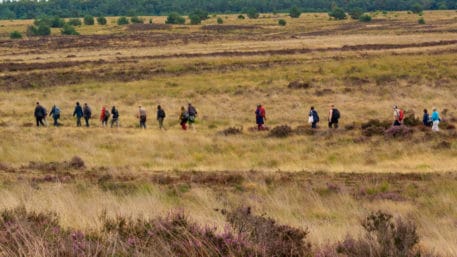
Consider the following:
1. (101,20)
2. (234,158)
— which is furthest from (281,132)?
(101,20)

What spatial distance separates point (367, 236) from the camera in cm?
616

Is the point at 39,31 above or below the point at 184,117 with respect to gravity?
below

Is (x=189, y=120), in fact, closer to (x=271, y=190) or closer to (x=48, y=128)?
(x=48, y=128)

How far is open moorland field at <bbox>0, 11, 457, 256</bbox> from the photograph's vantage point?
20.4ft

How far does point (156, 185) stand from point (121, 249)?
30.3 feet

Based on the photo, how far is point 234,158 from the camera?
23.0 metres

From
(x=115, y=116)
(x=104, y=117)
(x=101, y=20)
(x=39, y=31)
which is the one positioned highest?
(x=115, y=116)

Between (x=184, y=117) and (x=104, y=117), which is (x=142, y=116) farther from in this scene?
(x=104, y=117)

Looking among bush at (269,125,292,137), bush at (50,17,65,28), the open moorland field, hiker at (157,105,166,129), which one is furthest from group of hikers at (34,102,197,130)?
bush at (50,17,65,28)

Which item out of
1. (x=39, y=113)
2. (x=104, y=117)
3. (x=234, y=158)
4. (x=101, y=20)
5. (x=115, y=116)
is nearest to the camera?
(x=234, y=158)

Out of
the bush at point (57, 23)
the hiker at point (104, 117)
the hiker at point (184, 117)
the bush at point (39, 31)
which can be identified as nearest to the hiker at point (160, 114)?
the hiker at point (184, 117)

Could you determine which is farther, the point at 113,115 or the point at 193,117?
the point at 113,115

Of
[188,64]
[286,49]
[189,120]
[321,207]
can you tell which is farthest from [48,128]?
[286,49]

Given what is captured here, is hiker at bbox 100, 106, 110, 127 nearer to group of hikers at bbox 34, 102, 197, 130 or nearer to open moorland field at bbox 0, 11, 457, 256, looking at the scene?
group of hikers at bbox 34, 102, 197, 130
